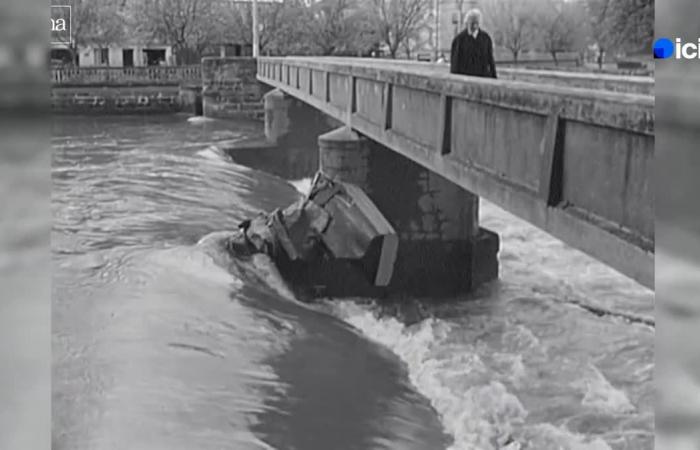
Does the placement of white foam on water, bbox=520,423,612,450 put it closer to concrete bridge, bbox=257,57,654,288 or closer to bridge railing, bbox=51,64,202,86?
concrete bridge, bbox=257,57,654,288

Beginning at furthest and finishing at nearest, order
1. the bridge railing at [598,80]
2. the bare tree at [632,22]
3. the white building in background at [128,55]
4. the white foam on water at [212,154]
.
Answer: the white building in background at [128,55], the bare tree at [632,22], the white foam on water at [212,154], the bridge railing at [598,80]

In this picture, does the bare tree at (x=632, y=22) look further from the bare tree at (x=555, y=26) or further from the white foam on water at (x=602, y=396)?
the bare tree at (x=555, y=26)

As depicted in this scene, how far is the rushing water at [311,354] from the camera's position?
883cm

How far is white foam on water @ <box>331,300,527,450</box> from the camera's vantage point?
9812 millimetres

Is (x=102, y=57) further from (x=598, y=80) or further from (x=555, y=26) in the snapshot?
(x=598, y=80)

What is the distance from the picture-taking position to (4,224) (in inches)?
134

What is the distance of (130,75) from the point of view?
52.4 m

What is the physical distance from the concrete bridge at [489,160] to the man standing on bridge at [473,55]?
10.9 inches

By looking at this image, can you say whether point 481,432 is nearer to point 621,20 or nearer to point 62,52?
point 621,20

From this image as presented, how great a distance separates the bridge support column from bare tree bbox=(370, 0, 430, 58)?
5177 centimetres

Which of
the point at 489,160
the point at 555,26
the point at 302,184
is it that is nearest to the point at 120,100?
the point at 302,184

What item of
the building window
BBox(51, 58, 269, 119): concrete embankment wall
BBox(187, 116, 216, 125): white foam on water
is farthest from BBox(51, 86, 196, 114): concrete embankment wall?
the building window

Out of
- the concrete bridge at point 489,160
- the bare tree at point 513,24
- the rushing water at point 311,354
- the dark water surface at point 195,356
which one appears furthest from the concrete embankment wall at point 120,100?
the bare tree at point 513,24

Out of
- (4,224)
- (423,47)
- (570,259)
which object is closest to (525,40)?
(423,47)
